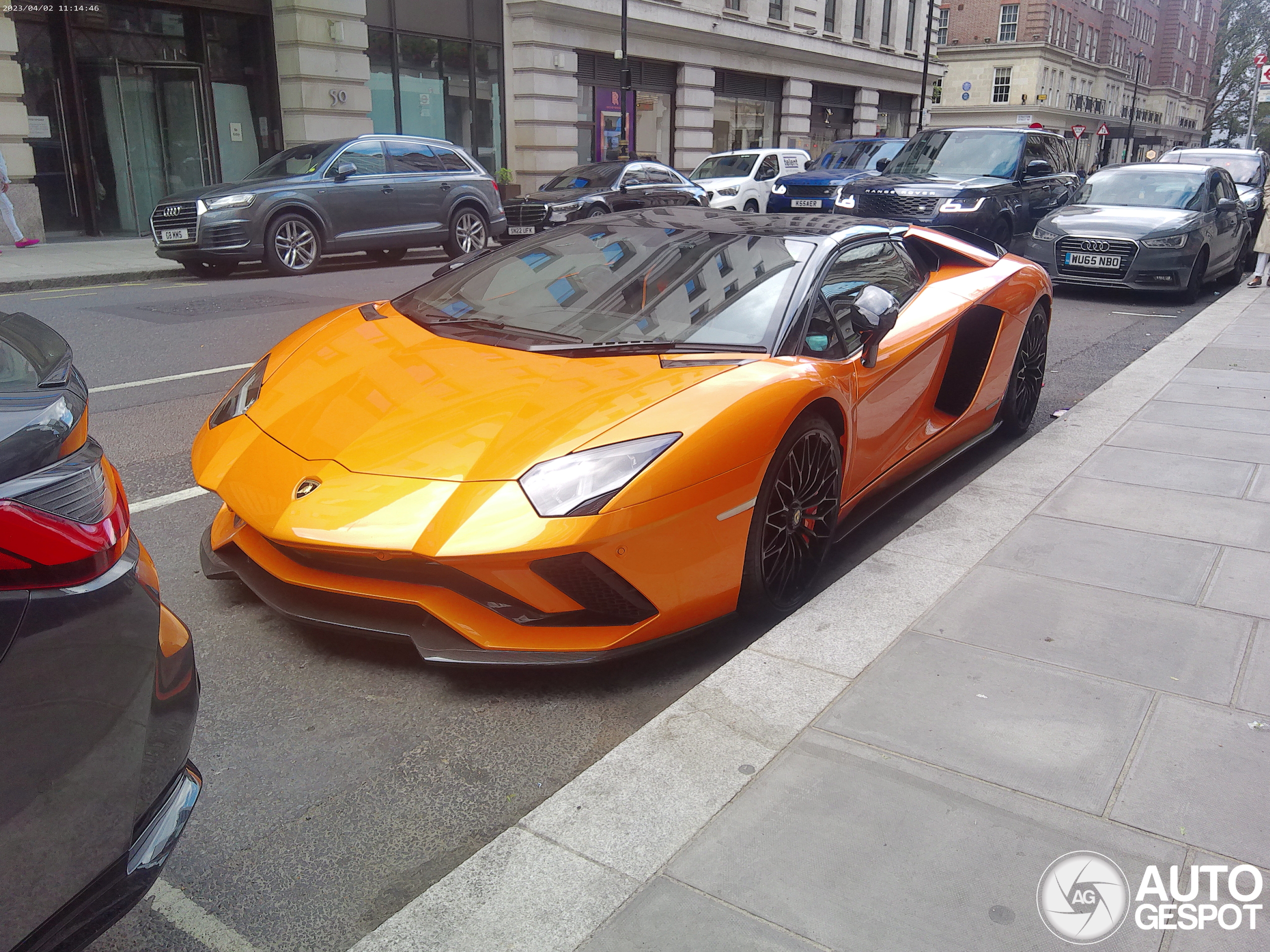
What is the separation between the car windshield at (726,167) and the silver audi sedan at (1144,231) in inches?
376

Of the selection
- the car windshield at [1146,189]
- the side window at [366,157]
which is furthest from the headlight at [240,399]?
the car windshield at [1146,189]

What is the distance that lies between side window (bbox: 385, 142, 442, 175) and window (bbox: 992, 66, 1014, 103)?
55.9 m

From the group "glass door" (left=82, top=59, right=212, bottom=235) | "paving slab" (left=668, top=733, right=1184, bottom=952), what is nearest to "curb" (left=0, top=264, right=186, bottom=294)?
"glass door" (left=82, top=59, right=212, bottom=235)

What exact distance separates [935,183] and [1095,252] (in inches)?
101

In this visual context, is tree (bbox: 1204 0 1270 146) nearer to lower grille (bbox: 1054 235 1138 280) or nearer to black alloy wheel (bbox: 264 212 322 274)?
lower grille (bbox: 1054 235 1138 280)

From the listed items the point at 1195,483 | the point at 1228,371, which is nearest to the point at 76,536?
the point at 1195,483

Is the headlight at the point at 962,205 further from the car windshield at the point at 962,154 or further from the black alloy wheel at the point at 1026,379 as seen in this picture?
the black alloy wheel at the point at 1026,379

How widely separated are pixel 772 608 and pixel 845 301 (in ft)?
4.28

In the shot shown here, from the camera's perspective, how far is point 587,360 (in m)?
3.50

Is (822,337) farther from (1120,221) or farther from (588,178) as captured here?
(588,178)

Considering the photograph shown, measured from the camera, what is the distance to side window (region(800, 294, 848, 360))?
3.74m

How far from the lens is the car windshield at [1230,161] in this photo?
18.0 m

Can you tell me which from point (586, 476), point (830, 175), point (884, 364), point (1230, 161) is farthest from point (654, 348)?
point (1230, 161)

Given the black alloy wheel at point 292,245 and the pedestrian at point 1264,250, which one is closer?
the pedestrian at point 1264,250
